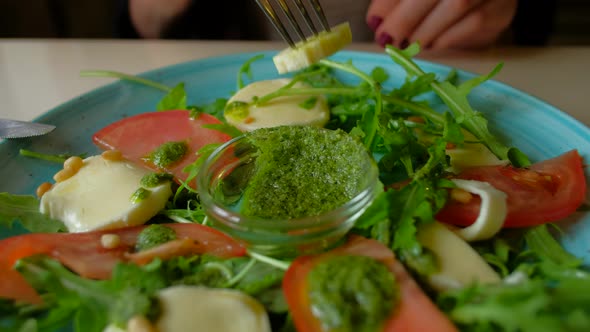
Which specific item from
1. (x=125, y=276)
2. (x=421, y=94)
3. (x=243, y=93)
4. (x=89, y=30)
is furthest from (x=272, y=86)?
(x=89, y=30)

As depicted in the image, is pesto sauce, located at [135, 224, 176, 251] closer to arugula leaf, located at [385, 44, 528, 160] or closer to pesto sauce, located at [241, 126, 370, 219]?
pesto sauce, located at [241, 126, 370, 219]

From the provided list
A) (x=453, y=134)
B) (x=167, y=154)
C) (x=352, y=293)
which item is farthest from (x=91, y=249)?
(x=453, y=134)

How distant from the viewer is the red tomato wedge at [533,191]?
4.21 feet

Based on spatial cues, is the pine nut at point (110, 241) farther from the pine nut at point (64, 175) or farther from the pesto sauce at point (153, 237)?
the pine nut at point (64, 175)

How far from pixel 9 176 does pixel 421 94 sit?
1.43 meters

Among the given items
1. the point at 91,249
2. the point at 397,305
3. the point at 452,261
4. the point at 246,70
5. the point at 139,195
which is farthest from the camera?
the point at 246,70

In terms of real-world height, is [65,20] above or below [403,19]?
below

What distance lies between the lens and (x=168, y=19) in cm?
281

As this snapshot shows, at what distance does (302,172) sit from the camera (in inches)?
53.6

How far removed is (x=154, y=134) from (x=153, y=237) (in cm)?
52

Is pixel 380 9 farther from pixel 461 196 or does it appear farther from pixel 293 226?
pixel 293 226

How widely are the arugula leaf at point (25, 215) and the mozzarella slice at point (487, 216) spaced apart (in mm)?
1078

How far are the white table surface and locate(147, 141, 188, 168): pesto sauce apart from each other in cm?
81

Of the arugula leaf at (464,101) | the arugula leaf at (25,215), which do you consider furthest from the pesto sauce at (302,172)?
the arugula leaf at (25,215)
